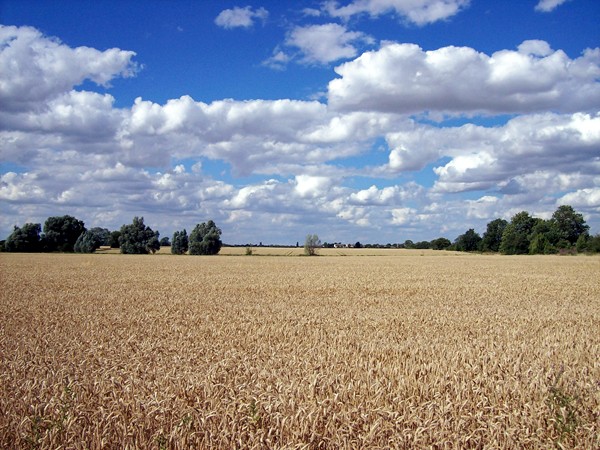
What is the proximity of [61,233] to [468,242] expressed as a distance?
342 feet

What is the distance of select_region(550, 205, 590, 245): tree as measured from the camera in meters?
125

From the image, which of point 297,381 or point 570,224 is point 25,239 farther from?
point 570,224

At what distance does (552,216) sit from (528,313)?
12787cm

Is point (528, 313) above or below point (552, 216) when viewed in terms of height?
below

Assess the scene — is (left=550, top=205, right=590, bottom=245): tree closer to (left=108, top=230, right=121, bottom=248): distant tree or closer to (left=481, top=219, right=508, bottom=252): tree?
(left=481, top=219, right=508, bottom=252): tree

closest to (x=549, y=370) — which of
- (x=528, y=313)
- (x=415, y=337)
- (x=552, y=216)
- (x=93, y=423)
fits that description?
(x=415, y=337)

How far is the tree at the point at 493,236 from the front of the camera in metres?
141

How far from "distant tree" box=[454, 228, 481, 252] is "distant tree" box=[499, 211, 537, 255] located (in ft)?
36.2

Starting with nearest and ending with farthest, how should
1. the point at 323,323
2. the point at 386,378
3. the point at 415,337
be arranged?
the point at 386,378 < the point at 415,337 < the point at 323,323

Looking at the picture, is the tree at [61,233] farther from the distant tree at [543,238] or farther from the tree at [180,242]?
the distant tree at [543,238]

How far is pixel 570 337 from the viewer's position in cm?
1064

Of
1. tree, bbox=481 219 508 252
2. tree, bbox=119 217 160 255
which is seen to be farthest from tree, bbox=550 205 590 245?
tree, bbox=119 217 160 255

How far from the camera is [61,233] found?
112 m

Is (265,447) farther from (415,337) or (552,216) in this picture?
(552,216)
